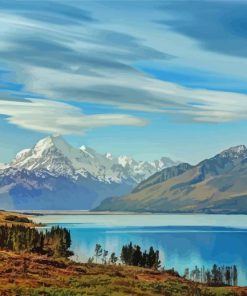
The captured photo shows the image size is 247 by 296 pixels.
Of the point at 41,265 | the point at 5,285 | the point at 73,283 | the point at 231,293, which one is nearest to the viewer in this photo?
the point at 5,285

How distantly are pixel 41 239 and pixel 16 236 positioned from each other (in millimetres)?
8141

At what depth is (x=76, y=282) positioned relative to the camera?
11069cm

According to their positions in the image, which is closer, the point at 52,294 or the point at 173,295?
the point at 52,294

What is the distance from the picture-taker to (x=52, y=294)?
94250 millimetres

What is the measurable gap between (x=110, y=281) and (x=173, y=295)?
13933 mm

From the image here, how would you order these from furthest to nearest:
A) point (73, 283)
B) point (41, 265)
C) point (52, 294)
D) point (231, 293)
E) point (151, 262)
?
1. point (151, 262)
2. point (41, 265)
3. point (231, 293)
4. point (73, 283)
5. point (52, 294)

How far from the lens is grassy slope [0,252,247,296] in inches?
3947

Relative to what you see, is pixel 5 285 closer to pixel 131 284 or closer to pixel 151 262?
pixel 131 284

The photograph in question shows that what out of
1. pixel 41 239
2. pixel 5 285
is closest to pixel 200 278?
pixel 41 239

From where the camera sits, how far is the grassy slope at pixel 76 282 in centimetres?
10025

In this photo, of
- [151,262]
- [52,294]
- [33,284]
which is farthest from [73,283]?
[151,262]

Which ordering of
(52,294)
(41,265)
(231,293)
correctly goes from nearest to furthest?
(52,294) → (231,293) → (41,265)

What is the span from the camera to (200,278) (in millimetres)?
183750

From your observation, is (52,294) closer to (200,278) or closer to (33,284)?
(33,284)
